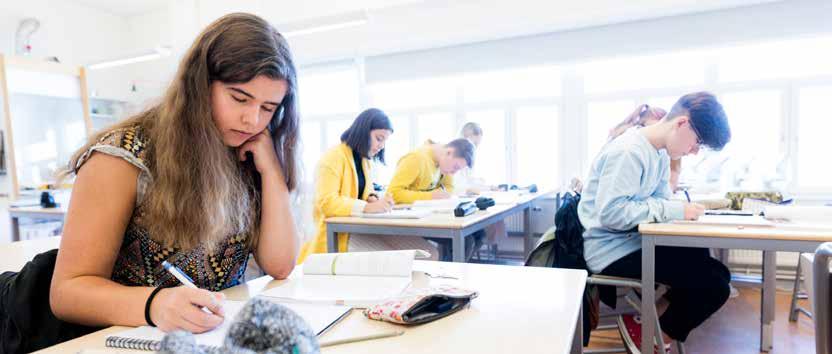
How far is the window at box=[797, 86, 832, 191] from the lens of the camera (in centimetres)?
361

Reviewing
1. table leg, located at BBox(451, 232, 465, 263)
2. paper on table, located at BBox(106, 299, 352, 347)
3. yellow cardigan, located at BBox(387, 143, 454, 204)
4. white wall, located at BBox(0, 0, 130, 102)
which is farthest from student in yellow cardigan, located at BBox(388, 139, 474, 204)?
white wall, located at BBox(0, 0, 130, 102)

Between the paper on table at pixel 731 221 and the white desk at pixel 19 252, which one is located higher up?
the white desk at pixel 19 252

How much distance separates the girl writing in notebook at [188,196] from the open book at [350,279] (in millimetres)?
77

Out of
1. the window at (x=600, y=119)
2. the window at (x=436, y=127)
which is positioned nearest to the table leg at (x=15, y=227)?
the window at (x=436, y=127)

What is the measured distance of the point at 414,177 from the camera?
3.03m

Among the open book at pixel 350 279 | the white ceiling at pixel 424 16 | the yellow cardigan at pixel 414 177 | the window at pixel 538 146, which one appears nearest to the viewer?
the open book at pixel 350 279

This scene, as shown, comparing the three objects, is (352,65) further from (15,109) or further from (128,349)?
(128,349)

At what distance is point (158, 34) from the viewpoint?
232 inches

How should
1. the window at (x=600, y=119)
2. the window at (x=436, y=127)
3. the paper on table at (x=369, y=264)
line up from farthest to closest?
the window at (x=436, y=127), the window at (x=600, y=119), the paper on table at (x=369, y=264)

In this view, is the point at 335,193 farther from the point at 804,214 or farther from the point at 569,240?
the point at 804,214

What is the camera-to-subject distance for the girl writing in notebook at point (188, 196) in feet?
2.45

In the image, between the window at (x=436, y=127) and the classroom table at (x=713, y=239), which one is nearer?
the classroom table at (x=713, y=239)

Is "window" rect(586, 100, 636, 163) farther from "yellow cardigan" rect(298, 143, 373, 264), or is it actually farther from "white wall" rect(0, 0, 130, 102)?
"white wall" rect(0, 0, 130, 102)

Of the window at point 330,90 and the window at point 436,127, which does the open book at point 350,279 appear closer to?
the window at point 436,127
